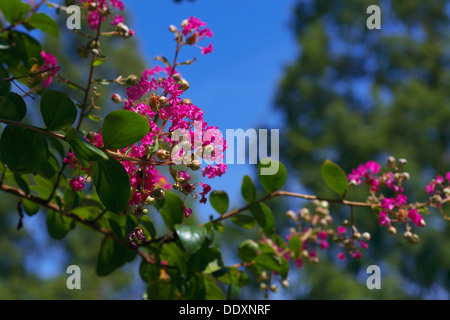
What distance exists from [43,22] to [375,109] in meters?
8.53

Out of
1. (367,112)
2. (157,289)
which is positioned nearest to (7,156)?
(157,289)

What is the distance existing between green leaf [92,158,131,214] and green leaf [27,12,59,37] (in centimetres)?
52

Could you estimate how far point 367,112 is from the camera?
933cm

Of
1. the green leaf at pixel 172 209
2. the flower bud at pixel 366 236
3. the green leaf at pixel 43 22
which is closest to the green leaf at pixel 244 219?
the green leaf at pixel 172 209

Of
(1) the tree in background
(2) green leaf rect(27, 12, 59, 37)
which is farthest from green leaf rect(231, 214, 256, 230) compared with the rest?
(1) the tree in background

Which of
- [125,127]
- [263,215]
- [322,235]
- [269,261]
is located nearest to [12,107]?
[125,127]

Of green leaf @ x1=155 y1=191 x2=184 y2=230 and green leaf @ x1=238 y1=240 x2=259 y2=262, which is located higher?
green leaf @ x1=155 y1=191 x2=184 y2=230

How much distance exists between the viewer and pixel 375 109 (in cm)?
887

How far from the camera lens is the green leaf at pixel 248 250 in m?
1.01

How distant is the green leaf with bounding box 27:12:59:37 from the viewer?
0.98 metres

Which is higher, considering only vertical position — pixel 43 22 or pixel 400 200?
pixel 43 22

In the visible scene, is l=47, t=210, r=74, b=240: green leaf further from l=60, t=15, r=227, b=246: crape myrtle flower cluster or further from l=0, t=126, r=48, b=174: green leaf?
l=60, t=15, r=227, b=246: crape myrtle flower cluster

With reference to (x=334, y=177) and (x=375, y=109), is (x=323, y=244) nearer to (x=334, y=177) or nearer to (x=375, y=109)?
(x=334, y=177)

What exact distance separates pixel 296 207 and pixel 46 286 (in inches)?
202
